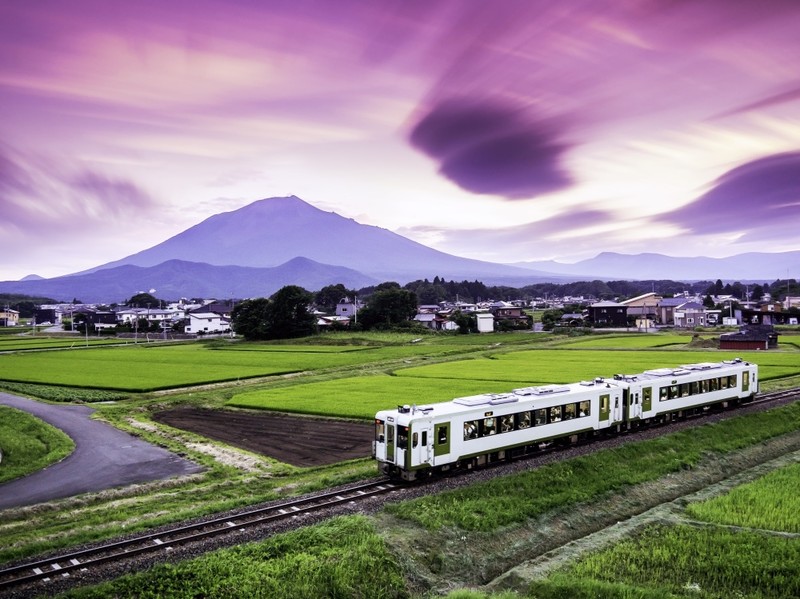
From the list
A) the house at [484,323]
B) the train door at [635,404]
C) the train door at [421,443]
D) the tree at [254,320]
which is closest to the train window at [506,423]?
the train door at [421,443]

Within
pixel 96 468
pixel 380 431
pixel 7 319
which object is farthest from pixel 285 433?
pixel 7 319

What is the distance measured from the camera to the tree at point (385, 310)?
10369 centimetres

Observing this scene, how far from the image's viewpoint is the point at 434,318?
122m

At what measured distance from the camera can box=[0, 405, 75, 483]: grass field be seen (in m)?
23.9

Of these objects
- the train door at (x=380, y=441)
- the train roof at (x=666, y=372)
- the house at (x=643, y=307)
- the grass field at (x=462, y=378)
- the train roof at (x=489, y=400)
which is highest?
the house at (x=643, y=307)

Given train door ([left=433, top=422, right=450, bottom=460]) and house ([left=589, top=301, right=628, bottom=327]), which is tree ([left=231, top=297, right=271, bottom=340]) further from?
train door ([left=433, top=422, right=450, bottom=460])

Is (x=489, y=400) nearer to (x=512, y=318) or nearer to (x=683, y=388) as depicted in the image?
(x=683, y=388)

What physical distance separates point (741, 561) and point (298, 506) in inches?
470

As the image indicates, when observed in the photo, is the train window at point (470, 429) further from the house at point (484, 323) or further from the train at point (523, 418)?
the house at point (484, 323)

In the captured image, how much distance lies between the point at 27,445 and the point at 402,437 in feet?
66.1

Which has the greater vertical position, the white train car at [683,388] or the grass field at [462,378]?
the white train car at [683,388]

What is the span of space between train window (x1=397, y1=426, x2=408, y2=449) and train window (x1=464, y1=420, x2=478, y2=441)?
8.08 feet

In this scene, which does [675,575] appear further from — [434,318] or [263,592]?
[434,318]

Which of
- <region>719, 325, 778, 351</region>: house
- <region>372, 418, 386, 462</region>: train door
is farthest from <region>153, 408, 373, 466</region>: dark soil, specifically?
<region>719, 325, 778, 351</region>: house
